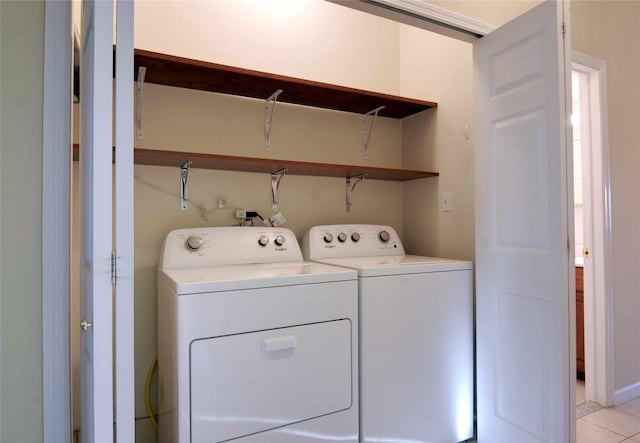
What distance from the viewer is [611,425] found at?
214 cm

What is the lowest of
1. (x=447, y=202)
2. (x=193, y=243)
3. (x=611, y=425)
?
(x=611, y=425)

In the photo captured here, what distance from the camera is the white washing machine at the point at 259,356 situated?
1.29 m

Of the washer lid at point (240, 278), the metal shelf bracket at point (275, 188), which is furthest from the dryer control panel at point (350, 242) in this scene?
the washer lid at point (240, 278)

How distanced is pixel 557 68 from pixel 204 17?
169 cm

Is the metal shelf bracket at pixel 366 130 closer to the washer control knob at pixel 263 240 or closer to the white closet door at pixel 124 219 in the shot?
the washer control knob at pixel 263 240

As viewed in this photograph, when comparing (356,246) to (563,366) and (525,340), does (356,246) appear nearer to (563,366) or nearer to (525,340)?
(525,340)

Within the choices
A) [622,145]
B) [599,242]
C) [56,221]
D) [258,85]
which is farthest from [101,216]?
[622,145]

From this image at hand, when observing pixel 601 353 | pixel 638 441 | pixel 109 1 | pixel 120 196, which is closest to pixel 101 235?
pixel 120 196

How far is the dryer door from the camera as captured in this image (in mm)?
1302

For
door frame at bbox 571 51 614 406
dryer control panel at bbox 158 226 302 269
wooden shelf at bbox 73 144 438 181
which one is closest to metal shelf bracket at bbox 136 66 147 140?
wooden shelf at bbox 73 144 438 181

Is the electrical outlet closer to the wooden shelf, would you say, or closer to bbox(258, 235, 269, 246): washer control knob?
the wooden shelf

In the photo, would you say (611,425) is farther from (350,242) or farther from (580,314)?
(350,242)

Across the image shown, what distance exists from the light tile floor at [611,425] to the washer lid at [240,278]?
63.2 inches

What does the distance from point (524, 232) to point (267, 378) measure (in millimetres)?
1156
